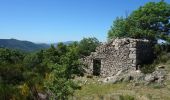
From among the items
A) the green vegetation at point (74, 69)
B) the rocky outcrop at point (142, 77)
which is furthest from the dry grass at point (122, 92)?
the rocky outcrop at point (142, 77)

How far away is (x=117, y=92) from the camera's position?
19.8m

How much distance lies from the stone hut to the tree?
6.65 m

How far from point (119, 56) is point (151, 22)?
10.4m

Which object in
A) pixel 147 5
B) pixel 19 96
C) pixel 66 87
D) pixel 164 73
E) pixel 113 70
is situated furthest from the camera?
pixel 147 5

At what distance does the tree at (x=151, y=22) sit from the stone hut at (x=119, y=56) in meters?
6.65

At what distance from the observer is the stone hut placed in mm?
25797

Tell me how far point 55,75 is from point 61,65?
0.61m

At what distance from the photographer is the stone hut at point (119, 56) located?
2580 centimetres

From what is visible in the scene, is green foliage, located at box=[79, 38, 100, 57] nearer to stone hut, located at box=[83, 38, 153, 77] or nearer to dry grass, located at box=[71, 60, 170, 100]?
stone hut, located at box=[83, 38, 153, 77]

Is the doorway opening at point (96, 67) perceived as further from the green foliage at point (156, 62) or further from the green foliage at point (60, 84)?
the green foliage at point (60, 84)

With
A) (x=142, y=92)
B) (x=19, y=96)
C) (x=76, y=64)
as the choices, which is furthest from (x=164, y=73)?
(x=19, y=96)

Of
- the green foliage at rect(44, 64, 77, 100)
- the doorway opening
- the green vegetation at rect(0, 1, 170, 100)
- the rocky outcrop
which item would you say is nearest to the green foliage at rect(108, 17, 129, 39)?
the green vegetation at rect(0, 1, 170, 100)

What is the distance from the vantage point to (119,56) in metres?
26.6

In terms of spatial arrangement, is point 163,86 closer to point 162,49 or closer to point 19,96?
point 162,49
